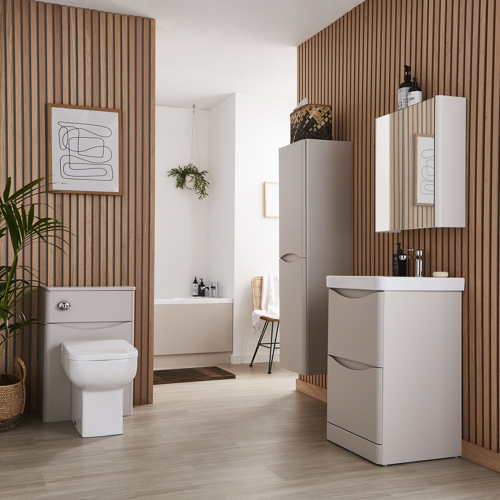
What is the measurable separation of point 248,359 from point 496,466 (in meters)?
3.27

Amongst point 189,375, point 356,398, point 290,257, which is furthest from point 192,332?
point 356,398

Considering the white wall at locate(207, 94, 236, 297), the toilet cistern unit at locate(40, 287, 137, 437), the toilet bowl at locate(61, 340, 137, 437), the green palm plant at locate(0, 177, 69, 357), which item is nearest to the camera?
the toilet bowl at locate(61, 340, 137, 437)

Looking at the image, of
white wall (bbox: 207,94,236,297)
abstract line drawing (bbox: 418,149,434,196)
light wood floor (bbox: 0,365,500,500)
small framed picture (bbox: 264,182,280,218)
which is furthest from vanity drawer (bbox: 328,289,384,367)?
small framed picture (bbox: 264,182,280,218)

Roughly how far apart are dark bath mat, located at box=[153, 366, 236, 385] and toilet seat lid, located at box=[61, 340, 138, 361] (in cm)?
141

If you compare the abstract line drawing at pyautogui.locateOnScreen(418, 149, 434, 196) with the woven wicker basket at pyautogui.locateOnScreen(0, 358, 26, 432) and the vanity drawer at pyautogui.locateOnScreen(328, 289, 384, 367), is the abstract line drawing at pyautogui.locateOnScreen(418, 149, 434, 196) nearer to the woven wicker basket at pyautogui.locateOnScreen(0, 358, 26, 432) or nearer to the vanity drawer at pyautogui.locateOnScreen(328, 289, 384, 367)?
the vanity drawer at pyautogui.locateOnScreen(328, 289, 384, 367)

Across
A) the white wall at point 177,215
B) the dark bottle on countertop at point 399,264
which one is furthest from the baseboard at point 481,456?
the white wall at point 177,215

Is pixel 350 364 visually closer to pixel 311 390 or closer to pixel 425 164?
pixel 425 164

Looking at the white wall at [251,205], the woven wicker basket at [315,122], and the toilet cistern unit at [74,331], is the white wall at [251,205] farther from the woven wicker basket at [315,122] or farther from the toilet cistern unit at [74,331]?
the toilet cistern unit at [74,331]

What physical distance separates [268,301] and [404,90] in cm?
288

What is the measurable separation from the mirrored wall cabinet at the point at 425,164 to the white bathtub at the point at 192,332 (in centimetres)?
265

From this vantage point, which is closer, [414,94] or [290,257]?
[414,94]

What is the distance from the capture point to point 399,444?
110 inches

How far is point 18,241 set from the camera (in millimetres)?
3285

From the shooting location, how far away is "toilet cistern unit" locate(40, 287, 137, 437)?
350 cm
